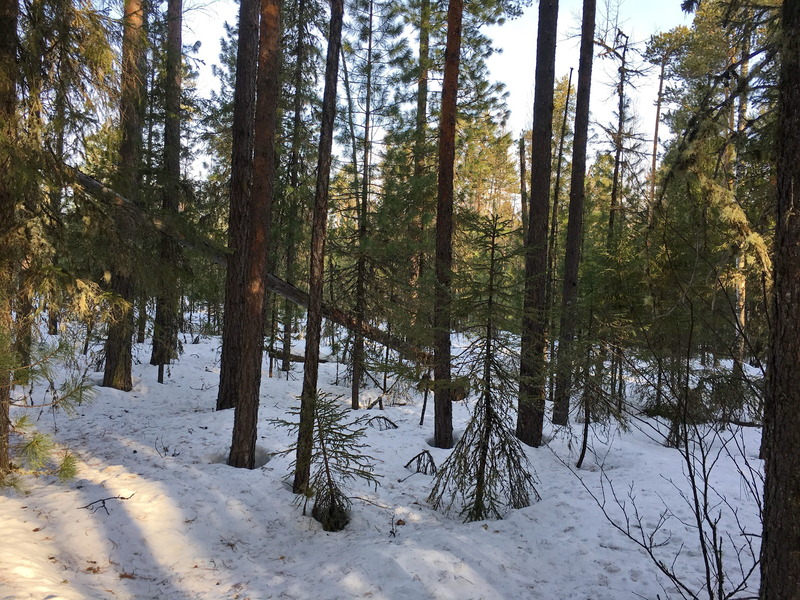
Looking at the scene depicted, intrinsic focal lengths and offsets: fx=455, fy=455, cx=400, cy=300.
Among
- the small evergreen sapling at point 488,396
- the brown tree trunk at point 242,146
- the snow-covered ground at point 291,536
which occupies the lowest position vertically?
the snow-covered ground at point 291,536

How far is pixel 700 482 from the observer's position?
706 centimetres

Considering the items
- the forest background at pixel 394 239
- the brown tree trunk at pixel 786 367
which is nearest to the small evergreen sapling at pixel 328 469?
the forest background at pixel 394 239

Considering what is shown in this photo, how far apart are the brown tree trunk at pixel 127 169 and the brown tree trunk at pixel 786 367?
625 cm

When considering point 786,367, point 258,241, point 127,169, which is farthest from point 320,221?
point 786,367

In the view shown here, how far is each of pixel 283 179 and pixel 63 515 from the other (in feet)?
→ 33.9

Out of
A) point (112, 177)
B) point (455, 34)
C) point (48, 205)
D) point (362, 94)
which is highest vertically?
point (362, 94)

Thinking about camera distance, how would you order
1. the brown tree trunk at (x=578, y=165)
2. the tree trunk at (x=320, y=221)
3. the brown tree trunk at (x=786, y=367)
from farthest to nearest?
the brown tree trunk at (x=578, y=165)
the tree trunk at (x=320, y=221)
the brown tree trunk at (x=786, y=367)

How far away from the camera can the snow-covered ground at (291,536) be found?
14.3ft

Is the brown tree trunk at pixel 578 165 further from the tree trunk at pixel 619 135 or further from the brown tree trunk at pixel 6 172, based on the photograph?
the brown tree trunk at pixel 6 172

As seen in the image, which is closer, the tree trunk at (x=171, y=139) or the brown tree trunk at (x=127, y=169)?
the brown tree trunk at (x=127, y=169)

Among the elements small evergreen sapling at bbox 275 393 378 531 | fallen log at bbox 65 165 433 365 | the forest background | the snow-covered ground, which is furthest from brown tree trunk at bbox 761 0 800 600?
fallen log at bbox 65 165 433 365

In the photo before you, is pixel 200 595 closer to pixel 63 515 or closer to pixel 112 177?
pixel 63 515

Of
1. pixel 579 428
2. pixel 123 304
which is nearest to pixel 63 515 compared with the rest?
pixel 123 304

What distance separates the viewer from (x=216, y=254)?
855 centimetres
